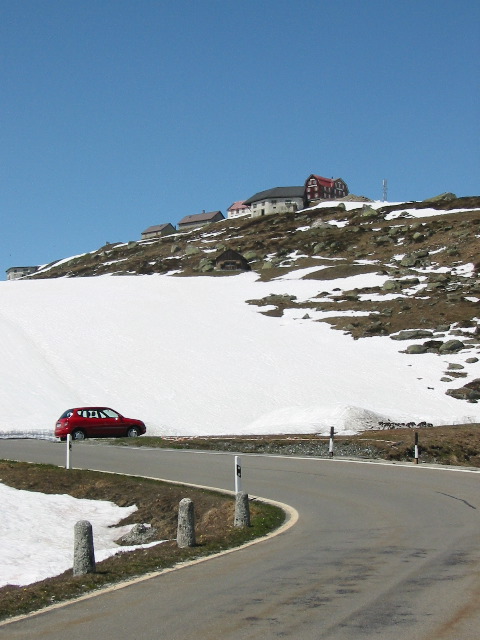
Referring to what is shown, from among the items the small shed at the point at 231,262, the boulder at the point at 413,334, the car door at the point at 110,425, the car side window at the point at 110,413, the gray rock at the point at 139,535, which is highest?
the small shed at the point at 231,262

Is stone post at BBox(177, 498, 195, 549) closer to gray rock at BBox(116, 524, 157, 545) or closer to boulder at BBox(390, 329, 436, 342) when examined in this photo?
gray rock at BBox(116, 524, 157, 545)

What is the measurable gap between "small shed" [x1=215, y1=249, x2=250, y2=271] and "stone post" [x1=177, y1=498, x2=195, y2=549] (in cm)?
9343

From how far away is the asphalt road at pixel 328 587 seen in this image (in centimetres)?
726

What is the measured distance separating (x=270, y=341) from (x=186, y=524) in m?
50.4

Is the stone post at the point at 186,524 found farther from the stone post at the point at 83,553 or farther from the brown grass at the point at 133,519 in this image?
the stone post at the point at 83,553

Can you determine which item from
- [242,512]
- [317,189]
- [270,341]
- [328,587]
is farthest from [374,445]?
[317,189]

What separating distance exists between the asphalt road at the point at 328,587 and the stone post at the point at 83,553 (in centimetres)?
122

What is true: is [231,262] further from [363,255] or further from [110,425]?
[110,425]

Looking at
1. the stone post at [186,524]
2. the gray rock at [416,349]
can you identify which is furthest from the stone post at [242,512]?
the gray rock at [416,349]

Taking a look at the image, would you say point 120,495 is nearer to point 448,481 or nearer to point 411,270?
point 448,481

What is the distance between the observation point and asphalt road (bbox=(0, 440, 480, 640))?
726 centimetres

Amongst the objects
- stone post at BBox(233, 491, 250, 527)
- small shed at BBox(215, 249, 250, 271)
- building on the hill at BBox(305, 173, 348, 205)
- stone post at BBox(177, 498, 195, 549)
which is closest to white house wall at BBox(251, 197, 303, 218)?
building on the hill at BBox(305, 173, 348, 205)

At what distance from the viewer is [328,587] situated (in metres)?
8.82

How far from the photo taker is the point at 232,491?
18.2 m
